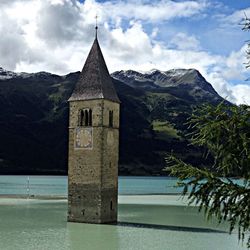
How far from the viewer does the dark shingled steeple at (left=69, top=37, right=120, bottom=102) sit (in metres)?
41.4

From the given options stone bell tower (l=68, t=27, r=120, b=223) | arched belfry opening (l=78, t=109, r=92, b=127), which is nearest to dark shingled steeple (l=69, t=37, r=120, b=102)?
stone bell tower (l=68, t=27, r=120, b=223)

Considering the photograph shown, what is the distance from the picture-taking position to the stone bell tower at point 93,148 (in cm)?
4006

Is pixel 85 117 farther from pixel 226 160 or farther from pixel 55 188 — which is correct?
pixel 55 188

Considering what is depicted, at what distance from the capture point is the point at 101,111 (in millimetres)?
40719

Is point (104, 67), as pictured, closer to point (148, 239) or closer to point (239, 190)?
point (148, 239)

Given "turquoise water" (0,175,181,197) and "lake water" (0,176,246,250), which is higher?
"lake water" (0,176,246,250)

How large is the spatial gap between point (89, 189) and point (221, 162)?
30.3 meters

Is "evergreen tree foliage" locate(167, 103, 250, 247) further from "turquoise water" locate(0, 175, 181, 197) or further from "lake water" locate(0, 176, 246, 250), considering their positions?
"turquoise water" locate(0, 175, 181, 197)

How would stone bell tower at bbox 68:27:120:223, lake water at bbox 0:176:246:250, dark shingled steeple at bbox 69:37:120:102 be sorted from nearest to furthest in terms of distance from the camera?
lake water at bbox 0:176:246:250 < stone bell tower at bbox 68:27:120:223 < dark shingled steeple at bbox 69:37:120:102

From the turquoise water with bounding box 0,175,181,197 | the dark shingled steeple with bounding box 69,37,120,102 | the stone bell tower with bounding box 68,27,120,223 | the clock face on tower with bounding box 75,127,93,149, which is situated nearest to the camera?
the stone bell tower with bounding box 68,27,120,223

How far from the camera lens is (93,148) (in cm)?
4062

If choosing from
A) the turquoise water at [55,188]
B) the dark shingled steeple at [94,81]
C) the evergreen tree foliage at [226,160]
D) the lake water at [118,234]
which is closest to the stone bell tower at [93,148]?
the dark shingled steeple at [94,81]

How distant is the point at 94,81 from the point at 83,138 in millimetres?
4916

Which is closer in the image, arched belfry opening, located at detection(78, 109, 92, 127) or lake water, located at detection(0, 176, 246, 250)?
lake water, located at detection(0, 176, 246, 250)
